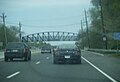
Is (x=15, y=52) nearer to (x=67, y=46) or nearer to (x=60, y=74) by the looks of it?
(x=67, y=46)

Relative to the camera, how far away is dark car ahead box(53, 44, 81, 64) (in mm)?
26720

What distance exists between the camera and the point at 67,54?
26.8 metres

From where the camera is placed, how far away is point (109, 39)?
260 feet

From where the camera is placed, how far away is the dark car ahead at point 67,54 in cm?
2672

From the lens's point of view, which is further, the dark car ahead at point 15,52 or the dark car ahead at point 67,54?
the dark car ahead at point 15,52

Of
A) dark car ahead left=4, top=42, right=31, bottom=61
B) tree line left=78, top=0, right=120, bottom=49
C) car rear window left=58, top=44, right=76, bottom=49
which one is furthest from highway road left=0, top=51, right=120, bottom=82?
tree line left=78, top=0, right=120, bottom=49

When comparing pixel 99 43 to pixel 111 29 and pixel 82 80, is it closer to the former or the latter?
pixel 111 29

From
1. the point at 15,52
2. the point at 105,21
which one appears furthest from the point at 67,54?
the point at 105,21

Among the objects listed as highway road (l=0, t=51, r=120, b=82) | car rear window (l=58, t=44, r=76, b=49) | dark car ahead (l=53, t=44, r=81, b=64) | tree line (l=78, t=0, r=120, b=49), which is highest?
tree line (l=78, t=0, r=120, b=49)

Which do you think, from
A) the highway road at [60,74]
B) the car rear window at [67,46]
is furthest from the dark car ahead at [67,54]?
the highway road at [60,74]

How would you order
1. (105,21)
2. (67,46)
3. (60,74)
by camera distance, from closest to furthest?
(60,74), (67,46), (105,21)

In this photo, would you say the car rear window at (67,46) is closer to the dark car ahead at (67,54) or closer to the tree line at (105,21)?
the dark car ahead at (67,54)

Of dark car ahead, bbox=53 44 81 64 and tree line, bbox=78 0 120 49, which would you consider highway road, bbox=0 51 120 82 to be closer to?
dark car ahead, bbox=53 44 81 64

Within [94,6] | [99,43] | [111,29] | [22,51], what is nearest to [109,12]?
[111,29]
